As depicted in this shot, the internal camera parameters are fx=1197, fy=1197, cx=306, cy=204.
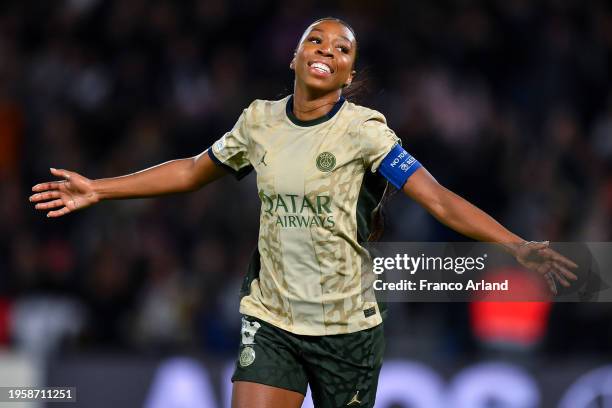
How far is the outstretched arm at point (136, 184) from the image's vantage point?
4.57m

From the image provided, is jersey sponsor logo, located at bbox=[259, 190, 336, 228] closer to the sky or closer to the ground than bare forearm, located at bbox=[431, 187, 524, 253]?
closer to the sky

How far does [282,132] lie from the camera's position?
4.43 m

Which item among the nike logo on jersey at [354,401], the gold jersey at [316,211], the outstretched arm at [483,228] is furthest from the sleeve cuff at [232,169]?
the nike logo on jersey at [354,401]

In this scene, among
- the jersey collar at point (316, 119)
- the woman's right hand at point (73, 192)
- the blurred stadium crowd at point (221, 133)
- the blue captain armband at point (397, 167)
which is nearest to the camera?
the blue captain armband at point (397, 167)

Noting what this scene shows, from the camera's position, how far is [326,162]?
14.1ft

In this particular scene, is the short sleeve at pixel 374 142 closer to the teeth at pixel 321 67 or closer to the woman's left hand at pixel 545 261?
the teeth at pixel 321 67

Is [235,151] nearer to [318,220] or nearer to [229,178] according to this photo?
[318,220]

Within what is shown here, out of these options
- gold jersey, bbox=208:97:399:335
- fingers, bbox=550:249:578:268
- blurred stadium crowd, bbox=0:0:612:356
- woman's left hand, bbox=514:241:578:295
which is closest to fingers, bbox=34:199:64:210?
gold jersey, bbox=208:97:399:335

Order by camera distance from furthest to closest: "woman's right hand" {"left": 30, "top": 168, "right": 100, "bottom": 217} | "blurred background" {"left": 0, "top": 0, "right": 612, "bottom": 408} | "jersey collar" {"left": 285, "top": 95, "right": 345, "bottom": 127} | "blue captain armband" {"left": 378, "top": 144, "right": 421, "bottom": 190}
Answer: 1. "blurred background" {"left": 0, "top": 0, "right": 612, "bottom": 408}
2. "woman's right hand" {"left": 30, "top": 168, "right": 100, "bottom": 217}
3. "jersey collar" {"left": 285, "top": 95, "right": 345, "bottom": 127}
4. "blue captain armband" {"left": 378, "top": 144, "right": 421, "bottom": 190}

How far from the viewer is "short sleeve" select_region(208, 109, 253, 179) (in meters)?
4.57

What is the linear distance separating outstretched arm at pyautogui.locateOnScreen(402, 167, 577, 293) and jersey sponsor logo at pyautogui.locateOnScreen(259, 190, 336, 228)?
0.29 metres

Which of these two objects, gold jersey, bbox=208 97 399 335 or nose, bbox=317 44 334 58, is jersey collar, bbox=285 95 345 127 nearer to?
gold jersey, bbox=208 97 399 335

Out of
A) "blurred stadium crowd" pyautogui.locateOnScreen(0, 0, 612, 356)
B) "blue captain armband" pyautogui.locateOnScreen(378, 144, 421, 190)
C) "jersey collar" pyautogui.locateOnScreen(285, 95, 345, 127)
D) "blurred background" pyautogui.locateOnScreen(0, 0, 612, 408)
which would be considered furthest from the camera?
"blurred stadium crowd" pyautogui.locateOnScreen(0, 0, 612, 356)

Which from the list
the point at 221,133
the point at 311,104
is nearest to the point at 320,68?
the point at 311,104
